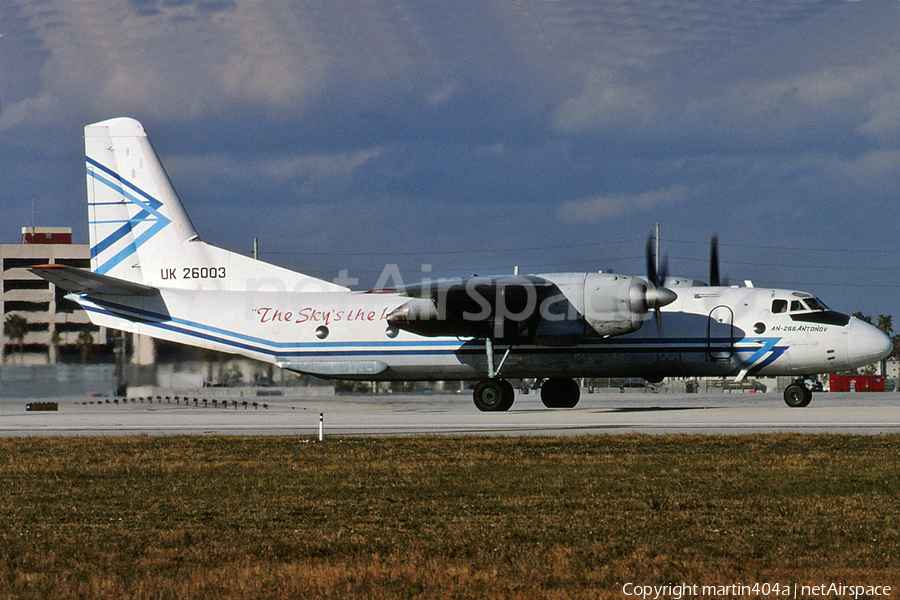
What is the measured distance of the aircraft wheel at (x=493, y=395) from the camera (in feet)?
107

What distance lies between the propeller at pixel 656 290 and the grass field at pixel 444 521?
11519mm

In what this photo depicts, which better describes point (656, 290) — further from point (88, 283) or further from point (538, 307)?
point (88, 283)

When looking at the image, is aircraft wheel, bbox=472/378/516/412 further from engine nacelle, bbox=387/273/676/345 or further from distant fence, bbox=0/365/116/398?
distant fence, bbox=0/365/116/398

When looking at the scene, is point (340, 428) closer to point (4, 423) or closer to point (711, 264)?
point (4, 423)

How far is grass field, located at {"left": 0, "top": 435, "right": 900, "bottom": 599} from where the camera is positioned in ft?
26.1

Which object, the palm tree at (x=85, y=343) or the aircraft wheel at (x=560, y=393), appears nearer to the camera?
the palm tree at (x=85, y=343)

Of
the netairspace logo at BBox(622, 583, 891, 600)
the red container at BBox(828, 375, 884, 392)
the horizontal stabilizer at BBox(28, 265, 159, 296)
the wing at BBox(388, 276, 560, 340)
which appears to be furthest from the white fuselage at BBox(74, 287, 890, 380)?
the red container at BBox(828, 375, 884, 392)

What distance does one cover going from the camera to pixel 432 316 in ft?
103

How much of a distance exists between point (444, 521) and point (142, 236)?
27.6 m

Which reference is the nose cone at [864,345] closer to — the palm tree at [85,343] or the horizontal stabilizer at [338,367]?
the horizontal stabilizer at [338,367]

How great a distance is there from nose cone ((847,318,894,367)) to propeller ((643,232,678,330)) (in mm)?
6010

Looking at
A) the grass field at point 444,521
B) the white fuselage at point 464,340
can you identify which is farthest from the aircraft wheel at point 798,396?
the grass field at point 444,521

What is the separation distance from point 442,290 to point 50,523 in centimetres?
2075

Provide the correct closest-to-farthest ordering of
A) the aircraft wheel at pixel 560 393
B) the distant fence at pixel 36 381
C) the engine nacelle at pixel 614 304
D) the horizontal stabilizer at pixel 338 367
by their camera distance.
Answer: the engine nacelle at pixel 614 304 < the horizontal stabilizer at pixel 338 367 < the distant fence at pixel 36 381 < the aircraft wheel at pixel 560 393
